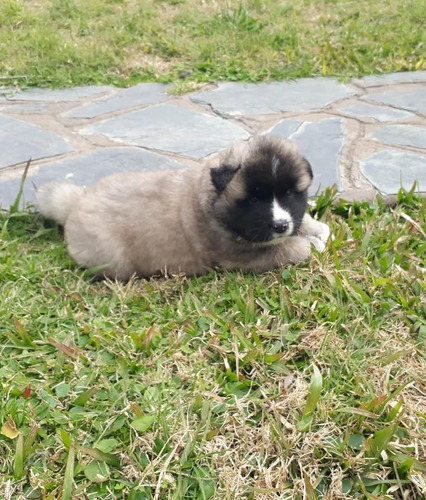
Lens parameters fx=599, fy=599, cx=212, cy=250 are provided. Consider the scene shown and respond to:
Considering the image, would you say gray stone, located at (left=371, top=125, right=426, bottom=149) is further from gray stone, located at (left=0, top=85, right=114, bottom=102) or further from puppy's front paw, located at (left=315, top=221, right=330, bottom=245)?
gray stone, located at (left=0, top=85, right=114, bottom=102)

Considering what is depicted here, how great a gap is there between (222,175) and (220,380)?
990mm

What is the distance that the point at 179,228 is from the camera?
319 cm

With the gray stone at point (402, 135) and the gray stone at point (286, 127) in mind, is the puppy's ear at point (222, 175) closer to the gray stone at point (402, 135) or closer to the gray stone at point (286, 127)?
the gray stone at point (286, 127)

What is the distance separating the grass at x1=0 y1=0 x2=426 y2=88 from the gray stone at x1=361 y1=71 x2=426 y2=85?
0.37 feet

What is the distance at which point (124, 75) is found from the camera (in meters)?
6.03

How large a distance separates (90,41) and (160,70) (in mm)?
904

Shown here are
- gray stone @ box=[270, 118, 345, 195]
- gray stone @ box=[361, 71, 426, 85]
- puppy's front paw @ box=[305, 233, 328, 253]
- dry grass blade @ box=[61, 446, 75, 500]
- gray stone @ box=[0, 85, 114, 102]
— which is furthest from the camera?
gray stone @ box=[361, 71, 426, 85]

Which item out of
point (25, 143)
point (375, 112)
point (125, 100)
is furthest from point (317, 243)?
Answer: point (125, 100)

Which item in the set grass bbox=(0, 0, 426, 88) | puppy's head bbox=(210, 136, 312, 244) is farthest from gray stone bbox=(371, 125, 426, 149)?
puppy's head bbox=(210, 136, 312, 244)

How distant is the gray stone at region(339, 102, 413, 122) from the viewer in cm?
503

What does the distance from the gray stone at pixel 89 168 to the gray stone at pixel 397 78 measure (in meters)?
2.59

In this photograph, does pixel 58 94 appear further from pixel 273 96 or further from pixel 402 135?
pixel 402 135

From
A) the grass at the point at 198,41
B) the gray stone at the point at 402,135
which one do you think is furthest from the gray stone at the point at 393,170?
the grass at the point at 198,41

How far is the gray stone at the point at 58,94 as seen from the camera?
541cm
